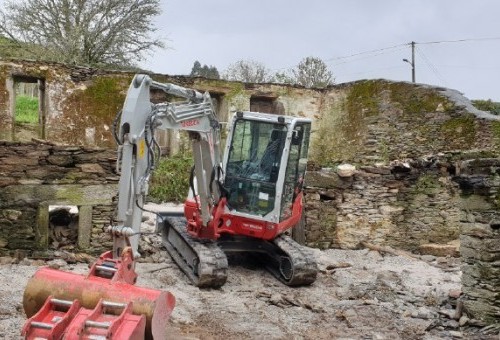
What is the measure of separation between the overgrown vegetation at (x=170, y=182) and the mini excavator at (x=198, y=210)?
4193 mm

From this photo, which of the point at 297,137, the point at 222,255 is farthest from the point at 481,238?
the point at 222,255

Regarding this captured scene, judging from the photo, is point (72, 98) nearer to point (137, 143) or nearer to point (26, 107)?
point (26, 107)

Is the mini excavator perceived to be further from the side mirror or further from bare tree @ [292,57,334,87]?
bare tree @ [292,57,334,87]

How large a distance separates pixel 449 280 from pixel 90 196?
5537 mm

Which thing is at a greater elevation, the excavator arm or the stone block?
the excavator arm

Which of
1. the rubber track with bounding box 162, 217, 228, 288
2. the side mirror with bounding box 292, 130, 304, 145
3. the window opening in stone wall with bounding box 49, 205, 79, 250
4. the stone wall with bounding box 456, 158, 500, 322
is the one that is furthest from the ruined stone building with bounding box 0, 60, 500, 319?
the side mirror with bounding box 292, 130, 304, 145

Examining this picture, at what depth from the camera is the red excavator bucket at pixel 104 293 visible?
14.6ft

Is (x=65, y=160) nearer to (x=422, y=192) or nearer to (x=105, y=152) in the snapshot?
(x=105, y=152)

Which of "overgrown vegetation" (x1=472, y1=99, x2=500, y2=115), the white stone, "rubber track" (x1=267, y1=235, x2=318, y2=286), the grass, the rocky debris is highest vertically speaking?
"overgrown vegetation" (x1=472, y1=99, x2=500, y2=115)

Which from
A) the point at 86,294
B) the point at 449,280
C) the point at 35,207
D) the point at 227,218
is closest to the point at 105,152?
the point at 35,207

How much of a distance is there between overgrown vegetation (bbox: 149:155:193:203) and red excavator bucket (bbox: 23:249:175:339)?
Result: 966 centimetres

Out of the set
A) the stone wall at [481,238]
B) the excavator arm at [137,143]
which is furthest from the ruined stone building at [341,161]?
the excavator arm at [137,143]

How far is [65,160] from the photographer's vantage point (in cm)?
847

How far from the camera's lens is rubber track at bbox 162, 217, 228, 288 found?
7668mm
